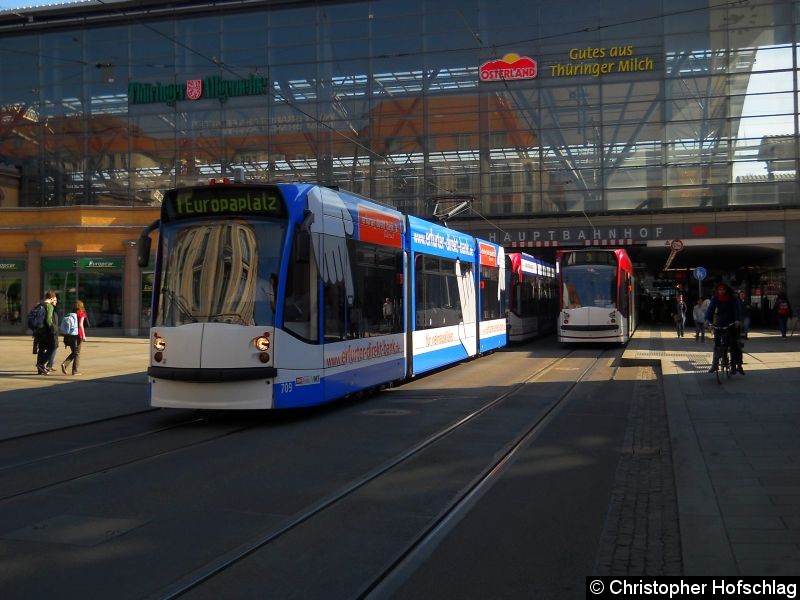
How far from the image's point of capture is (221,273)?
10953mm

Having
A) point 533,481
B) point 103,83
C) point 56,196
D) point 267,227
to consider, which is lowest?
point 533,481

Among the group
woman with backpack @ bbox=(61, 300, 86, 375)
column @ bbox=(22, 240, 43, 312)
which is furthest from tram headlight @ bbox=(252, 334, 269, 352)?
column @ bbox=(22, 240, 43, 312)

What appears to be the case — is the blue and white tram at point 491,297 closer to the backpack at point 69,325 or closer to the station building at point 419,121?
the backpack at point 69,325

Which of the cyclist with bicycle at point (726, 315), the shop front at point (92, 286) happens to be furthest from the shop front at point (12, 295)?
the cyclist with bicycle at point (726, 315)

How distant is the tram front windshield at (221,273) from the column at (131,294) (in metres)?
26.1

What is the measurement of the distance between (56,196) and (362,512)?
3940 centimetres

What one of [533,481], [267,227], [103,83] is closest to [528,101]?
[103,83]

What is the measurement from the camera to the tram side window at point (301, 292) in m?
10.9

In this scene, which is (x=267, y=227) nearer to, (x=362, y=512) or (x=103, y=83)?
(x=362, y=512)

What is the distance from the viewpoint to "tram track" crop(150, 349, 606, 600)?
4.94m

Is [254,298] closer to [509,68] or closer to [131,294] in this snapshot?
[131,294]

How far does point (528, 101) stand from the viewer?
3878 centimetres

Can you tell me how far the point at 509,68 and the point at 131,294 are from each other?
20.9m
